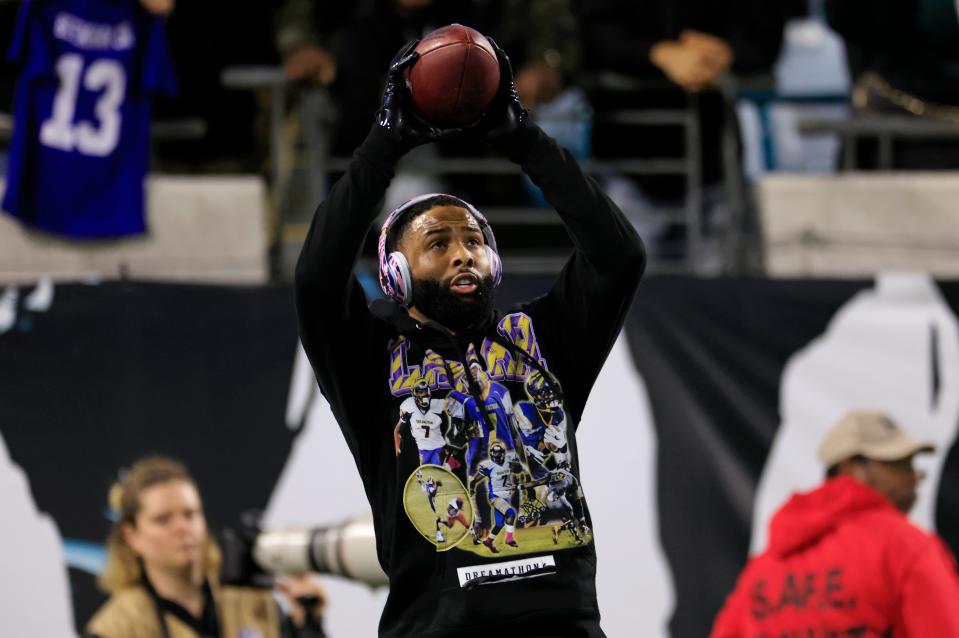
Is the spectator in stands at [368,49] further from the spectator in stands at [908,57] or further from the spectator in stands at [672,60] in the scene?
the spectator in stands at [908,57]

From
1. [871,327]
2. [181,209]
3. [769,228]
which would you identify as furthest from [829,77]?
[181,209]

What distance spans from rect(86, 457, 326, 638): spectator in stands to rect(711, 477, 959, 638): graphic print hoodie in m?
1.60

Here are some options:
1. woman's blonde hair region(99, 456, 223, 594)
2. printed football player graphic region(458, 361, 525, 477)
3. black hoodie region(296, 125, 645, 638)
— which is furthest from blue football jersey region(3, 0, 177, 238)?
printed football player graphic region(458, 361, 525, 477)

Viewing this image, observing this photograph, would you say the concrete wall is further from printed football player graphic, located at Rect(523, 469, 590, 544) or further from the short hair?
printed football player graphic, located at Rect(523, 469, 590, 544)

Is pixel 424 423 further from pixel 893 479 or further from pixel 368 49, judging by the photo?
pixel 368 49

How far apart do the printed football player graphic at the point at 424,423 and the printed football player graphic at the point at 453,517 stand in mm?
85

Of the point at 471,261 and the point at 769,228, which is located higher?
the point at 471,261

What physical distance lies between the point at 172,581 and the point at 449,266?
274 centimetres

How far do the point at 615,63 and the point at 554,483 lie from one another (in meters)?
3.58

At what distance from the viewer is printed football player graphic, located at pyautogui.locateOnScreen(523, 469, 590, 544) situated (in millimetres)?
2899

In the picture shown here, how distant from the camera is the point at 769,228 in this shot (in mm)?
6172

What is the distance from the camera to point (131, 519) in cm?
532

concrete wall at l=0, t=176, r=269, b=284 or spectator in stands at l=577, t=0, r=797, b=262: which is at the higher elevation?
spectator in stands at l=577, t=0, r=797, b=262

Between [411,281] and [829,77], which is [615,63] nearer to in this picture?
[829,77]
